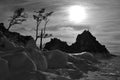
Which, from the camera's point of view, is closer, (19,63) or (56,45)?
(19,63)

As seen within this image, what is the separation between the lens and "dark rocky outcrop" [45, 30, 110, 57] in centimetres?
5934

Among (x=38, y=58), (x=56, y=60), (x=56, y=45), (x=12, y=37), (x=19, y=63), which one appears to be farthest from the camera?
(x=56, y=45)

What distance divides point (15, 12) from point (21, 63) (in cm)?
2772

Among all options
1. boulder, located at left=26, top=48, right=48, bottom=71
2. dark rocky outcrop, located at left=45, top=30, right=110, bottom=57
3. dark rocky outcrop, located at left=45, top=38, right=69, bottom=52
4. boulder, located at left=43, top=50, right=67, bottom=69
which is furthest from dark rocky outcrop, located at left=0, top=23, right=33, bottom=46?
dark rocky outcrop, located at left=45, top=30, right=110, bottom=57

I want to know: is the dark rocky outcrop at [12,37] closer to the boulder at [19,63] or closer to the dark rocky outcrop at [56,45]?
the dark rocky outcrop at [56,45]

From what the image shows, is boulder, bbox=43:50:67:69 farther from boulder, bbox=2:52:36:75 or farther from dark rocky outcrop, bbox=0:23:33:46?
dark rocky outcrop, bbox=0:23:33:46

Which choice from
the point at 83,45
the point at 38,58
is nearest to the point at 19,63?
the point at 38,58

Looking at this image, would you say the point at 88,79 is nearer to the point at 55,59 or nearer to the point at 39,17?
the point at 55,59

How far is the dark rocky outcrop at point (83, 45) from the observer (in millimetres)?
59344

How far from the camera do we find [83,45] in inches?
2419

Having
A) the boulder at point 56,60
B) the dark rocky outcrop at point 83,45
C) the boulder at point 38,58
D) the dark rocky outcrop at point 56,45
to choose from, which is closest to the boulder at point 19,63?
the boulder at point 38,58

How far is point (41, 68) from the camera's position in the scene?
1046 cm

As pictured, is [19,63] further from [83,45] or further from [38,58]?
[83,45]

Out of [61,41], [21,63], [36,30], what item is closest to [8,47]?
[21,63]
